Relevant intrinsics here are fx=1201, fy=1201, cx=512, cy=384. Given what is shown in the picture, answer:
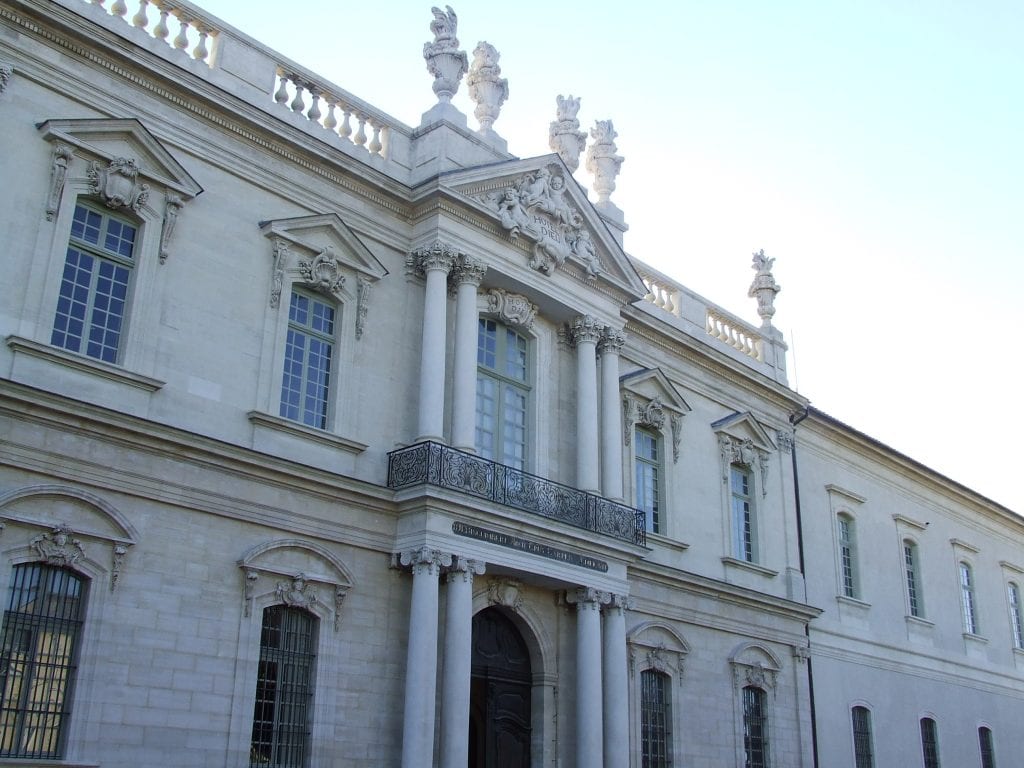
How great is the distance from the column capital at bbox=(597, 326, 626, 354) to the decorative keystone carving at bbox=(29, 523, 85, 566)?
402 inches

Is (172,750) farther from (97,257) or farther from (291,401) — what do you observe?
(97,257)

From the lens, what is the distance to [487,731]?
18.4m

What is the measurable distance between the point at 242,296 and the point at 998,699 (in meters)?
24.9

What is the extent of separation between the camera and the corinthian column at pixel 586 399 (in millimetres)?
20172

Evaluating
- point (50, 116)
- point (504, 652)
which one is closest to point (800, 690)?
point (504, 652)

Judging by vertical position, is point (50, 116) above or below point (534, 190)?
below

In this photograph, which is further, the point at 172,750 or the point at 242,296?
the point at 242,296

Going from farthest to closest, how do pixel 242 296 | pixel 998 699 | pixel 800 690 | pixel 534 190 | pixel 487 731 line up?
pixel 998 699
pixel 800 690
pixel 534 190
pixel 487 731
pixel 242 296

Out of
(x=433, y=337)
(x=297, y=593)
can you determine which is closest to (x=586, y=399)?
(x=433, y=337)

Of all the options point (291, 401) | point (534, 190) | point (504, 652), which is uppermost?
point (534, 190)

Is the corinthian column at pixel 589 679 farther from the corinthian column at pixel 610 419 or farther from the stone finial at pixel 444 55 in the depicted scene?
the stone finial at pixel 444 55

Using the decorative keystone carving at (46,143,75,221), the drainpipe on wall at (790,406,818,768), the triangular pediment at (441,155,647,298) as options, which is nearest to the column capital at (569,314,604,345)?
the triangular pediment at (441,155,647,298)

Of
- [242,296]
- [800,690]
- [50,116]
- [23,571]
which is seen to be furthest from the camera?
[800,690]

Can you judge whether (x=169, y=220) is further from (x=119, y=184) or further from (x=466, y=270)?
(x=466, y=270)
